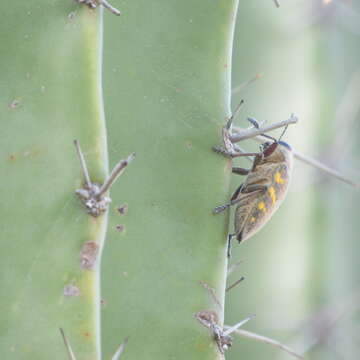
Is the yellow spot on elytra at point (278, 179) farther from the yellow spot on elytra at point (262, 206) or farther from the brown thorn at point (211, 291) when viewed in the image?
the brown thorn at point (211, 291)

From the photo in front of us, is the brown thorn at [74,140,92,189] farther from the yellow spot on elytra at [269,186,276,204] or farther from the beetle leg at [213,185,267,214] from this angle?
the yellow spot on elytra at [269,186,276,204]

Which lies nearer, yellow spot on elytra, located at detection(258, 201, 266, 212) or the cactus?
the cactus

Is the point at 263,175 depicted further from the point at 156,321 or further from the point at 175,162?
the point at 156,321

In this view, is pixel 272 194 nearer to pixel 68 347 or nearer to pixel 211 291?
pixel 211 291

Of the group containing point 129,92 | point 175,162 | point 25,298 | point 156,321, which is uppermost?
point 129,92

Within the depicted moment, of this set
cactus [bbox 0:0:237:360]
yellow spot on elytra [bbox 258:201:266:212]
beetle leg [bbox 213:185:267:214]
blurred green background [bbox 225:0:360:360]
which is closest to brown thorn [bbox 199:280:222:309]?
cactus [bbox 0:0:237:360]

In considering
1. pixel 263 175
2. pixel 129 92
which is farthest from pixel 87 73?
pixel 263 175

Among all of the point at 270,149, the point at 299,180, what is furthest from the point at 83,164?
the point at 299,180
